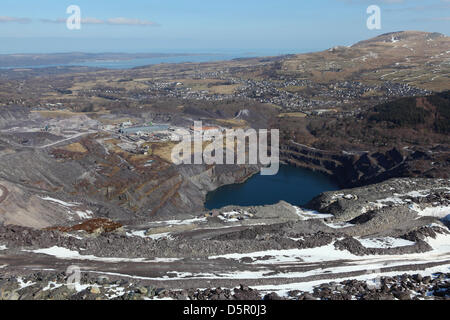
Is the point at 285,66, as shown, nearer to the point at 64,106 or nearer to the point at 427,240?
the point at 64,106

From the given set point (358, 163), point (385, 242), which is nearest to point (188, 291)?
point (385, 242)

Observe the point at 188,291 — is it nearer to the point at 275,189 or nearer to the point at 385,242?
the point at 385,242

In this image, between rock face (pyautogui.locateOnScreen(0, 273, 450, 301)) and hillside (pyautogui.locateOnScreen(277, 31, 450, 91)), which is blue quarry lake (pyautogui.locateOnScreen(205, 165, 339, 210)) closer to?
rock face (pyautogui.locateOnScreen(0, 273, 450, 301))

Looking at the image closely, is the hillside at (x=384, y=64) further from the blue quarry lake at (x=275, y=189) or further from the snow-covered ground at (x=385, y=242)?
the snow-covered ground at (x=385, y=242)

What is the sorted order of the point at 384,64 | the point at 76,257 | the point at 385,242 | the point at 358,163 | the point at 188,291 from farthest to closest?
the point at 384,64 < the point at 358,163 < the point at 385,242 < the point at 76,257 < the point at 188,291

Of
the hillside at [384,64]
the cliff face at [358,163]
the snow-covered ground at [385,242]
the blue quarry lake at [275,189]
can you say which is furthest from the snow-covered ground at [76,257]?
the hillside at [384,64]
